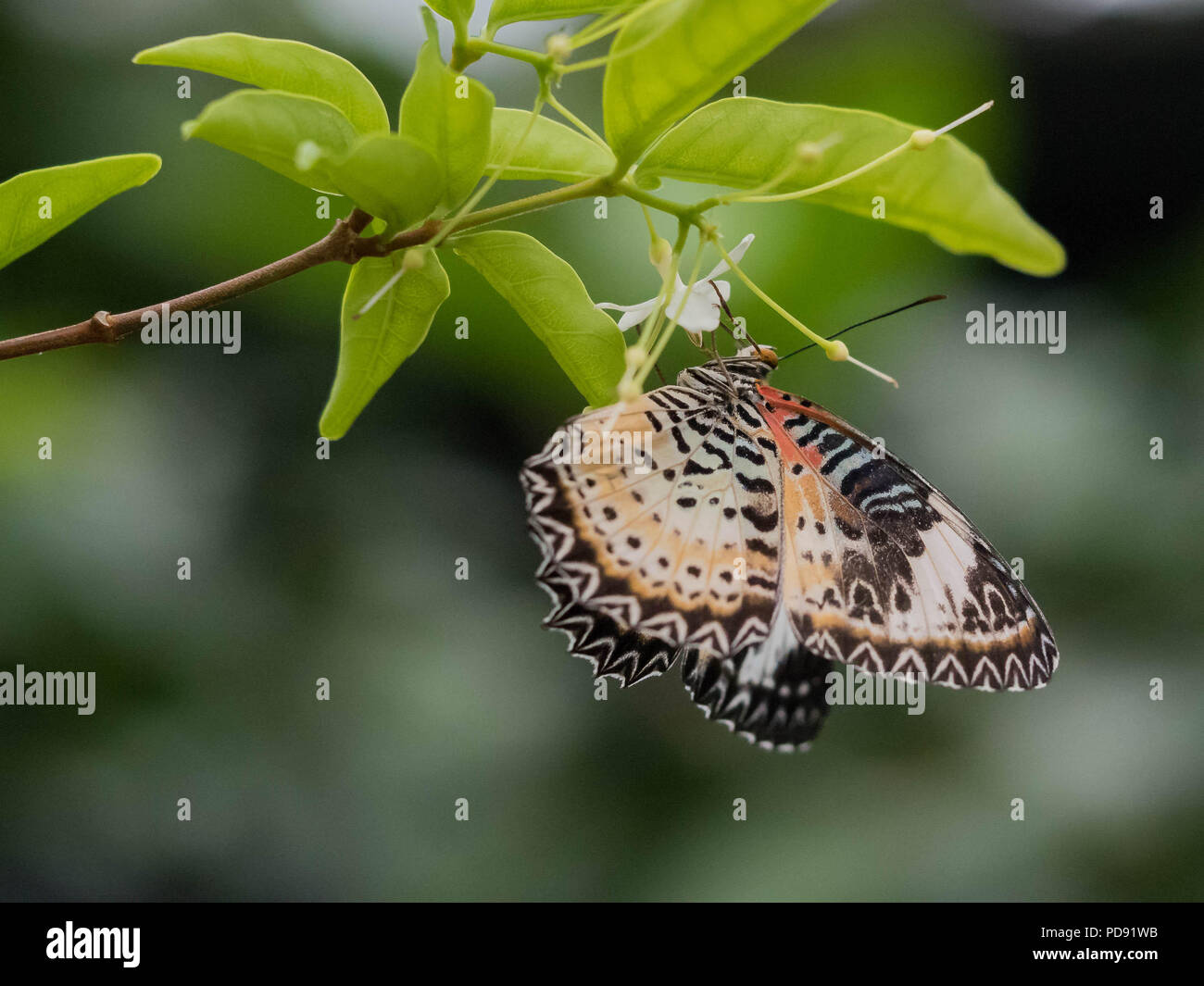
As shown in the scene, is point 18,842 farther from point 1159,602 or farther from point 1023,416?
point 1159,602

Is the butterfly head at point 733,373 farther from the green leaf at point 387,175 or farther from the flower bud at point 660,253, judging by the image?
the green leaf at point 387,175

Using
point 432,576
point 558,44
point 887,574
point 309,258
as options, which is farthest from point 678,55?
point 432,576

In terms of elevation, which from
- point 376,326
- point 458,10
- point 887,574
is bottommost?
A: point 887,574

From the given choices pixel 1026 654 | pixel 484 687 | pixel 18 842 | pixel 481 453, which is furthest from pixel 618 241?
pixel 18 842

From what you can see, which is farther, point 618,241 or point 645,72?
point 618,241

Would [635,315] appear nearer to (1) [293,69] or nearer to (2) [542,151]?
(2) [542,151]

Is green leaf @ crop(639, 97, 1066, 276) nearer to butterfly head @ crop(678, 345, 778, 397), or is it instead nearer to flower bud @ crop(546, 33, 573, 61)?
flower bud @ crop(546, 33, 573, 61)

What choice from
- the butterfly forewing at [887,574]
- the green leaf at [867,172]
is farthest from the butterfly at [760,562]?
the green leaf at [867,172]
